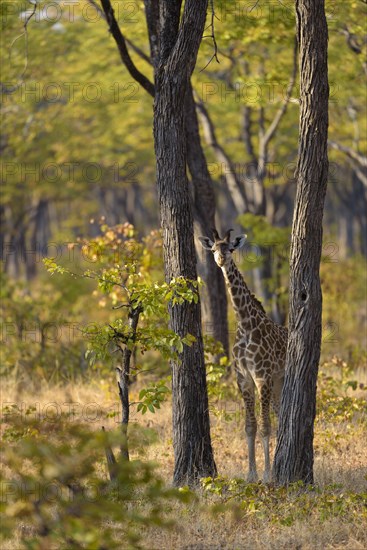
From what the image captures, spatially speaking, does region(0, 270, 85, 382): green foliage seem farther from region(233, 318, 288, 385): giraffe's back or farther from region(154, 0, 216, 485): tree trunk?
region(154, 0, 216, 485): tree trunk

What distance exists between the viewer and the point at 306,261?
9.28 meters

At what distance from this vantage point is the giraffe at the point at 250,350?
10.8 metres

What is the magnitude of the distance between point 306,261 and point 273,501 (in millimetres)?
2495

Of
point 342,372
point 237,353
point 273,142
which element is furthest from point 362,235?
point 237,353

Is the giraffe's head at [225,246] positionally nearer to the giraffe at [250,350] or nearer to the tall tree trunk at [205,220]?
the giraffe at [250,350]

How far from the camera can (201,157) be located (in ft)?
46.2

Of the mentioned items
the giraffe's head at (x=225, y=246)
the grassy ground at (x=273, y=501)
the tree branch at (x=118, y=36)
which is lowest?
the grassy ground at (x=273, y=501)

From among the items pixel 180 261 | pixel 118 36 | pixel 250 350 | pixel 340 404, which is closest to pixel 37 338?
pixel 340 404

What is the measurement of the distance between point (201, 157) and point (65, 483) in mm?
8958

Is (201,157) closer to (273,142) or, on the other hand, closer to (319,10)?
(319,10)

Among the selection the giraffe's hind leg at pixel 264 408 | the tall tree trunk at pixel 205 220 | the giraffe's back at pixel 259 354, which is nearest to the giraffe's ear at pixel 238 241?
the giraffe's back at pixel 259 354

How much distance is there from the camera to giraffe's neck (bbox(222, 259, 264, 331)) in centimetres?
1099

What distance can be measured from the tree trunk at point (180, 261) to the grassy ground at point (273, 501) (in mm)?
574

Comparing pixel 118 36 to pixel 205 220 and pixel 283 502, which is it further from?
pixel 283 502
